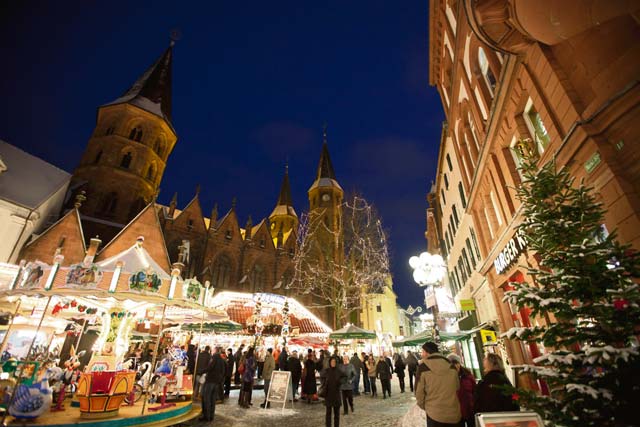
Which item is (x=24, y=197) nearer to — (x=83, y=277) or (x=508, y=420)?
(x=83, y=277)

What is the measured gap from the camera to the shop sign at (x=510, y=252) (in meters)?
9.36

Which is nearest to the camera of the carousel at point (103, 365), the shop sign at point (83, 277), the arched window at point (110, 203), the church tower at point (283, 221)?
the carousel at point (103, 365)

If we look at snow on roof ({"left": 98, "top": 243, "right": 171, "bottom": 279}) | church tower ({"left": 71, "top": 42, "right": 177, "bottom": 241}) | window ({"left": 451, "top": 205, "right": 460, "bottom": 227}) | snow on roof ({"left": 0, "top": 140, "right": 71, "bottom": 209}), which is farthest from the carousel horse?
church tower ({"left": 71, "top": 42, "right": 177, "bottom": 241})

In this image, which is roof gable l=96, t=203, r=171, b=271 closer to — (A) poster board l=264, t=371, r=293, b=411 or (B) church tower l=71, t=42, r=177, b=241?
(B) church tower l=71, t=42, r=177, b=241

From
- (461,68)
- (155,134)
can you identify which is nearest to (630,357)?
(461,68)

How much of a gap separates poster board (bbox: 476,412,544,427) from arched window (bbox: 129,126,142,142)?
1585 inches

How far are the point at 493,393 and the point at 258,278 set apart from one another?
114ft

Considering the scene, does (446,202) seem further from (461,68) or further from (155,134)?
(155,134)

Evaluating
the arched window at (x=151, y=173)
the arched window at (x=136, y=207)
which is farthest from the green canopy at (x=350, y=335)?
the arched window at (x=151, y=173)

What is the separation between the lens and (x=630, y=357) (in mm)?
2885

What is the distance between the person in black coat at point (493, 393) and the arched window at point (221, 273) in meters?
32.2

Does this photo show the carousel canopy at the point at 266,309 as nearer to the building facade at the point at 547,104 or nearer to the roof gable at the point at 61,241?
the roof gable at the point at 61,241

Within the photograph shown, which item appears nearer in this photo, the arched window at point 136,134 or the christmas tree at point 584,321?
Answer: the christmas tree at point 584,321

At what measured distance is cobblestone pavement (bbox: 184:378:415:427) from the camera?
29.2 feet
